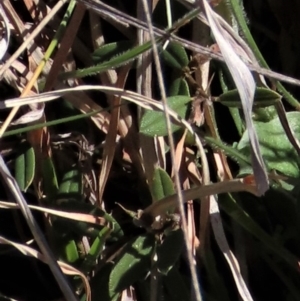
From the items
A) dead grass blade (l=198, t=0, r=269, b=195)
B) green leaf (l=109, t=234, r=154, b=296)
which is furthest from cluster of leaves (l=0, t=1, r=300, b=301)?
dead grass blade (l=198, t=0, r=269, b=195)

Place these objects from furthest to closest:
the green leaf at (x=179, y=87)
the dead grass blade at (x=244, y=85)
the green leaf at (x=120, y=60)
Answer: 1. the green leaf at (x=179, y=87)
2. the green leaf at (x=120, y=60)
3. the dead grass blade at (x=244, y=85)

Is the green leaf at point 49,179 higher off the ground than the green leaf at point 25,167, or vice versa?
the green leaf at point 25,167

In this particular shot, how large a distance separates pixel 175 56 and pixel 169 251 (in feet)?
0.83

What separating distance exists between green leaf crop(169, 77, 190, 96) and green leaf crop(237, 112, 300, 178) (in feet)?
0.33

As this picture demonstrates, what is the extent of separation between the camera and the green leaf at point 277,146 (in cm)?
86

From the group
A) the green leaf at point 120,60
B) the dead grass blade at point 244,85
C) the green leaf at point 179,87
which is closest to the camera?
the dead grass blade at point 244,85

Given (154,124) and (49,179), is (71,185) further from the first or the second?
(154,124)

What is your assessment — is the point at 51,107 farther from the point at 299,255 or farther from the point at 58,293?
the point at 299,255

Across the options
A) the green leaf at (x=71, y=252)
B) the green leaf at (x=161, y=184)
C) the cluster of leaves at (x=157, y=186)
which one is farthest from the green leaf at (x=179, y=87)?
the green leaf at (x=71, y=252)

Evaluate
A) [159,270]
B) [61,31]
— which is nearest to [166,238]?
[159,270]

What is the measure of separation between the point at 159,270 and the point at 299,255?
0.66ft

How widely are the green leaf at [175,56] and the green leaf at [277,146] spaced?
0.13 m

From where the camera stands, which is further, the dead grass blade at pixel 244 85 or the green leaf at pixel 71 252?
the green leaf at pixel 71 252

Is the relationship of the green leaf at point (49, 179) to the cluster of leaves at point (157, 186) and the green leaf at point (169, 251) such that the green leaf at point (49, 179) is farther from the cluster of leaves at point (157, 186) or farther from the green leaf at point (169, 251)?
the green leaf at point (169, 251)
